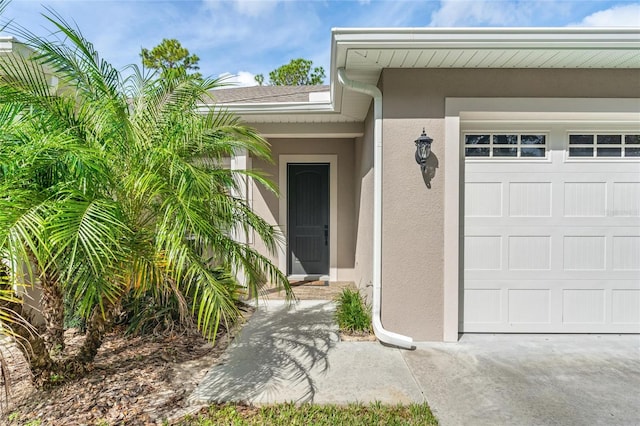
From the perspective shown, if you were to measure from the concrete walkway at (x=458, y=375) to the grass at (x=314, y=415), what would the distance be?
0.35 ft

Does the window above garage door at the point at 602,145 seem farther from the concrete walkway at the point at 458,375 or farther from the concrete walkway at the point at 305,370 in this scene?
the concrete walkway at the point at 305,370

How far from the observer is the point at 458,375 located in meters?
3.03

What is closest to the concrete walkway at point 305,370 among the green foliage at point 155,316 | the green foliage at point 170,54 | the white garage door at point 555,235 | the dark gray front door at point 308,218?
the green foliage at point 155,316

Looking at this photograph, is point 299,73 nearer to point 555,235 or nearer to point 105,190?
point 555,235

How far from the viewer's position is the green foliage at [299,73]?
20.9 metres

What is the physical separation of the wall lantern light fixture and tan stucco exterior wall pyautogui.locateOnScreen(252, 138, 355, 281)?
294cm

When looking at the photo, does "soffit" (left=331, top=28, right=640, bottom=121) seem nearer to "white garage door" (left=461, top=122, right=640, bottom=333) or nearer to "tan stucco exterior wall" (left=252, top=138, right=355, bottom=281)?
"white garage door" (left=461, top=122, right=640, bottom=333)

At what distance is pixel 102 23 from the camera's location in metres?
5.54

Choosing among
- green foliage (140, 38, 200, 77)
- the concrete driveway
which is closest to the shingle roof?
the concrete driveway

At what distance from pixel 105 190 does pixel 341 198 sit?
4556 millimetres

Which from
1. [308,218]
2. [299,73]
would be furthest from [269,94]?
[299,73]

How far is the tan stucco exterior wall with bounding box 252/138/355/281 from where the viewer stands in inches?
256

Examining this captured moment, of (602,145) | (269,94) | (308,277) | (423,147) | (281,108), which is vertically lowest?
(308,277)

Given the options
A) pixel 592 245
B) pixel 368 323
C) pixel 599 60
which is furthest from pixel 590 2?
pixel 368 323
